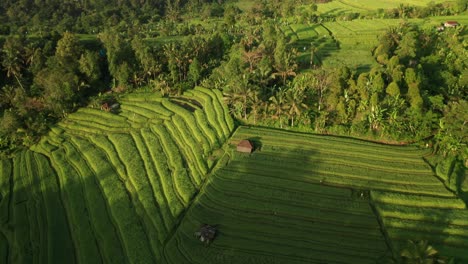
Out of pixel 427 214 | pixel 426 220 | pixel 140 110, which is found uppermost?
pixel 140 110

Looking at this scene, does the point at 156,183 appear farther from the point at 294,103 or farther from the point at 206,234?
the point at 294,103

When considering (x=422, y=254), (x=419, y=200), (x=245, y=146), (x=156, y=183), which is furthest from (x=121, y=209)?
(x=419, y=200)

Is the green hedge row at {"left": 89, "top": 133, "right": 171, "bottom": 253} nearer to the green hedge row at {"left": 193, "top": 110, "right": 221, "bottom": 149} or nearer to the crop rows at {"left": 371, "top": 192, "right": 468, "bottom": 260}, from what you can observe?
the green hedge row at {"left": 193, "top": 110, "right": 221, "bottom": 149}

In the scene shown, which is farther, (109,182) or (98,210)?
(109,182)

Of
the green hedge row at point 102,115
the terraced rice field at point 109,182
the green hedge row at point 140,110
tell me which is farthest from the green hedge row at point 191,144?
the green hedge row at point 102,115

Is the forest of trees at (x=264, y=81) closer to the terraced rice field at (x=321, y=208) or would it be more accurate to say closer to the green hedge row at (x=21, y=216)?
the terraced rice field at (x=321, y=208)

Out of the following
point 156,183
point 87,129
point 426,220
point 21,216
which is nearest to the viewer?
point 426,220

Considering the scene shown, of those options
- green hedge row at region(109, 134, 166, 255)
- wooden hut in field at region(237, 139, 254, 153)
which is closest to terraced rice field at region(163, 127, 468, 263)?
wooden hut in field at region(237, 139, 254, 153)

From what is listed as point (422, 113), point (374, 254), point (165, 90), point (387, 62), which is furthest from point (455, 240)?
point (165, 90)
